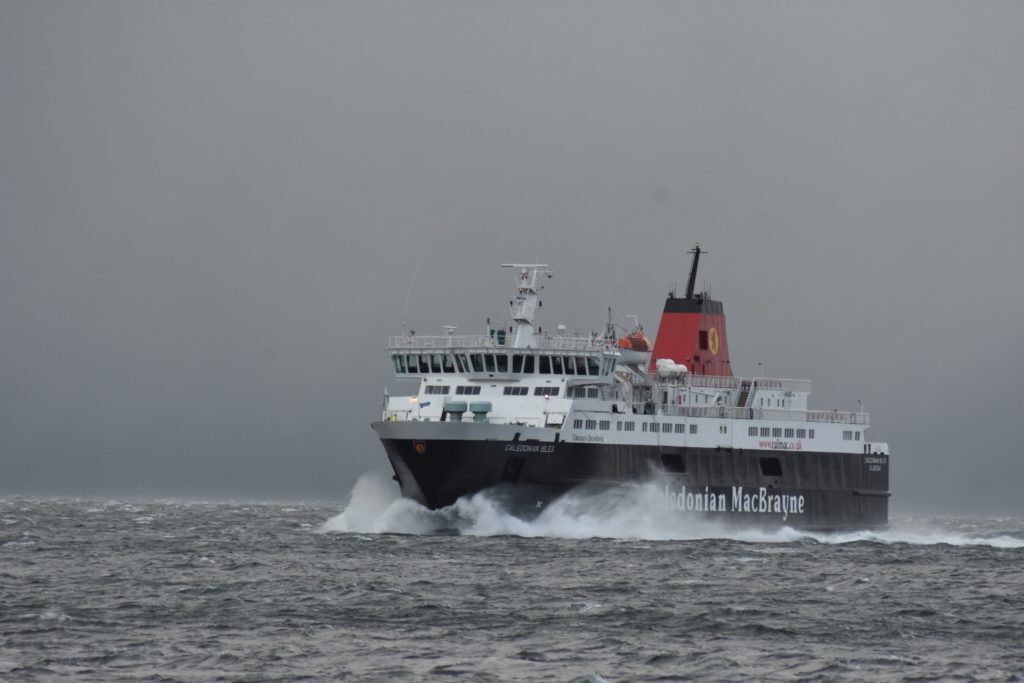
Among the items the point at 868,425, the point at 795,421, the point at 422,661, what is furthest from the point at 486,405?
the point at 422,661

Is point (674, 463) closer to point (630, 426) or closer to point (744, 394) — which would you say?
point (630, 426)

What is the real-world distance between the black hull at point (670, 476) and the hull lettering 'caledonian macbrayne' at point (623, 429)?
2.0 inches

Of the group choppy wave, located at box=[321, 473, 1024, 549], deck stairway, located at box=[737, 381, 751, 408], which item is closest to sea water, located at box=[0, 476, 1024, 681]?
choppy wave, located at box=[321, 473, 1024, 549]

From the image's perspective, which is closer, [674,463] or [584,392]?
[584,392]

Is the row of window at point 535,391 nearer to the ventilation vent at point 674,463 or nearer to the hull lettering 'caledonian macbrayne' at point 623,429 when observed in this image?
the hull lettering 'caledonian macbrayne' at point 623,429

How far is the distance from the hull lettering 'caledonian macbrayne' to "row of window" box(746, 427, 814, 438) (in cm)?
4

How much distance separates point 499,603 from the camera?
38094mm

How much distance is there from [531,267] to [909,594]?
79.6ft

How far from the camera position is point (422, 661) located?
29.5m

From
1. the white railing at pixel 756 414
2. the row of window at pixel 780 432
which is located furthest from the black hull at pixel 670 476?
the white railing at pixel 756 414

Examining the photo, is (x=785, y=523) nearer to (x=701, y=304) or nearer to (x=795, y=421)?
(x=795, y=421)

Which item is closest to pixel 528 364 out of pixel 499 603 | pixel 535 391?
pixel 535 391

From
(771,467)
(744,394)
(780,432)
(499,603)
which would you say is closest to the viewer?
(499,603)

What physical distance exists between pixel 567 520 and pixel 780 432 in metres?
14.9
